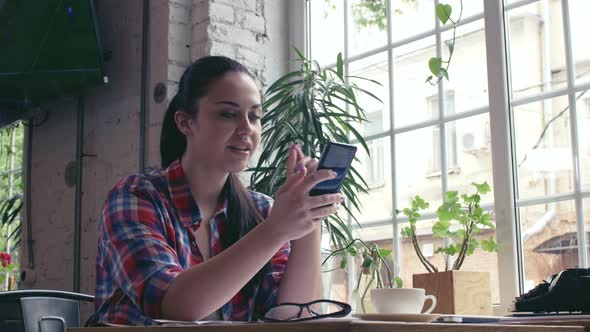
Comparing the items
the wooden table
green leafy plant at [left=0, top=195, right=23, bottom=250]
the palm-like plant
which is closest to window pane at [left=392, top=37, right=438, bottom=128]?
the palm-like plant

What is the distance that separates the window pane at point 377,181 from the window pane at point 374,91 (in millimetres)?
63

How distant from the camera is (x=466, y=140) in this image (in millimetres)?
2674

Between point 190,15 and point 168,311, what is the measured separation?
6.77 feet

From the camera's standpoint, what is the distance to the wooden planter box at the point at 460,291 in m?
2.13

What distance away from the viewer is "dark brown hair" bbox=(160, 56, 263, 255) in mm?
1917

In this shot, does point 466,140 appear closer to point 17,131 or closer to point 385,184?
point 385,184

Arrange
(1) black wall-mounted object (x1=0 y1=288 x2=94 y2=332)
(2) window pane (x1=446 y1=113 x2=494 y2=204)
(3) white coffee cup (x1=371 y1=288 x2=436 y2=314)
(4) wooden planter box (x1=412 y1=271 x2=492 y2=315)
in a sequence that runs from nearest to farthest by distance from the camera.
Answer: (3) white coffee cup (x1=371 y1=288 x2=436 y2=314), (1) black wall-mounted object (x1=0 y1=288 x2=94 y2=332), (4) wooden planter box (x1=412 y1=271 x2=492 y2=315), (2) window pane (x1=446 y1=113 x2=494 y2=204)

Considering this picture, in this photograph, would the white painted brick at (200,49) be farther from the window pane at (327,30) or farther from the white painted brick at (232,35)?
the window pane at (327,30)

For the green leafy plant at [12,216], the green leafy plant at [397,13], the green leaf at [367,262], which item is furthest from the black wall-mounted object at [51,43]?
the green leaf at [367,262]

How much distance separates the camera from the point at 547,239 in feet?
7.78

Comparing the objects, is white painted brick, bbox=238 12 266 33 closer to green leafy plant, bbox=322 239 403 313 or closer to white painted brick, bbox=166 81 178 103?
white painted brick, bbox=166 81 178 103

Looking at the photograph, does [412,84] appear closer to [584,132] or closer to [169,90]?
[584,132]

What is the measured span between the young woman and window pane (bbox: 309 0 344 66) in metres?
1.29

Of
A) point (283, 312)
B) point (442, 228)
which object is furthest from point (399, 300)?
point (442, 228)
